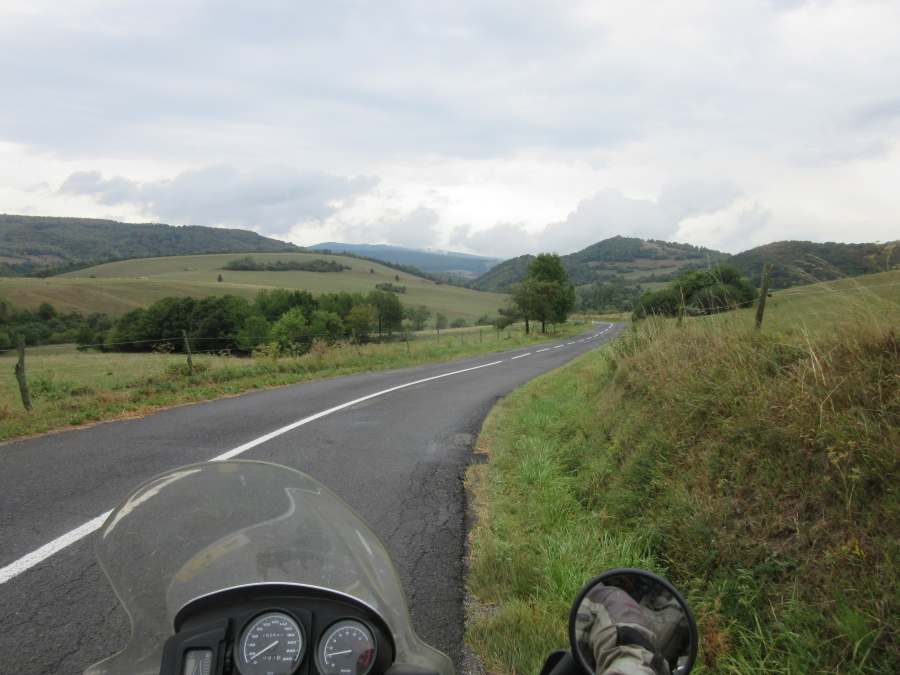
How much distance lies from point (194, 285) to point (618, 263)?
111751 millimetres

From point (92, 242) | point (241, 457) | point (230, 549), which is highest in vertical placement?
point (92, 242)

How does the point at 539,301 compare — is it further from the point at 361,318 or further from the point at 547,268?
the point at 361,318

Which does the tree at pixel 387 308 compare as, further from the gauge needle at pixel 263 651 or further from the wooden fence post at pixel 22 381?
the gauge needle at pixel 263 651

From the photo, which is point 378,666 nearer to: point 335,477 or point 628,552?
point 628,552

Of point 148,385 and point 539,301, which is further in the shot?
point 539,301

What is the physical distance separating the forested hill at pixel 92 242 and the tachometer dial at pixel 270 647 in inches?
5360

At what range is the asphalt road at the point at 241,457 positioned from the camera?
8.91 ft

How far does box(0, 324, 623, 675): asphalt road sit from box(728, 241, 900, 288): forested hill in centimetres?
405

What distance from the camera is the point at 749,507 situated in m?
3.22

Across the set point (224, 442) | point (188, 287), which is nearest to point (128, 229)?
point (188, 287)

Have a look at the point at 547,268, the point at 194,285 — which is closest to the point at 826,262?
the point at 547,268

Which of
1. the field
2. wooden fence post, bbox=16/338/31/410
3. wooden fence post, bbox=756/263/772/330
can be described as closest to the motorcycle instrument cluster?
wooden fence post, bbox=756/263/772/330

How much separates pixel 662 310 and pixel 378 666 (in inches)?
414

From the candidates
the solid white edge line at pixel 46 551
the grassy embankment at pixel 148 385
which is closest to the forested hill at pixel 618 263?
the grassy embankment at pixel 148 385
